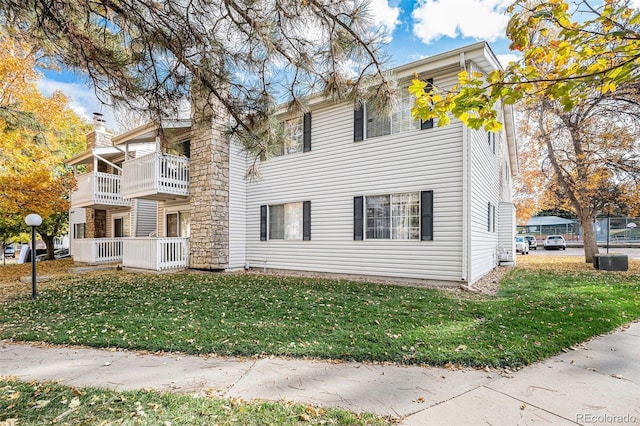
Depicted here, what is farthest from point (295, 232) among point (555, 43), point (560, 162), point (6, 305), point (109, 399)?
point (560, 162)

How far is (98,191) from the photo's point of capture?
545 inches

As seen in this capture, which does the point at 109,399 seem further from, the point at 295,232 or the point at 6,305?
the point at 295,232

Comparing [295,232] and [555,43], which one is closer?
[555,43]

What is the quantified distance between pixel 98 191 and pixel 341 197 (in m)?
10.8

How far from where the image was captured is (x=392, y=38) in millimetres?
3961

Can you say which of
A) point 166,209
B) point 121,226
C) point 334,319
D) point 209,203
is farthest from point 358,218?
point 121,226

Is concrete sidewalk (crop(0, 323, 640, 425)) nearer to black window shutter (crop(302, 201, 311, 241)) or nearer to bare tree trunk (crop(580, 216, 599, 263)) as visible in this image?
black window shutter (crop(302, 201, 311, 241))

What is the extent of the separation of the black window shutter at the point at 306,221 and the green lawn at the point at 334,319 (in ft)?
7.51

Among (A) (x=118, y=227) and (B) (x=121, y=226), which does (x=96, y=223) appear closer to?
(A) (x=118, y=227)

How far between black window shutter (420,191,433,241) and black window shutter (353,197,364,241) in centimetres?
171

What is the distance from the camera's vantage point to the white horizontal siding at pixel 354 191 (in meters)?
8.05

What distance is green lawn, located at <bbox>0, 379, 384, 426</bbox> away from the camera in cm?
243

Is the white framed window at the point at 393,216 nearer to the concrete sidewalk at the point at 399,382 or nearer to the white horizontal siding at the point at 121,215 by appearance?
the concrete sidewalk at the point at 399,382

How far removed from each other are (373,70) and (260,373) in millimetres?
3755
